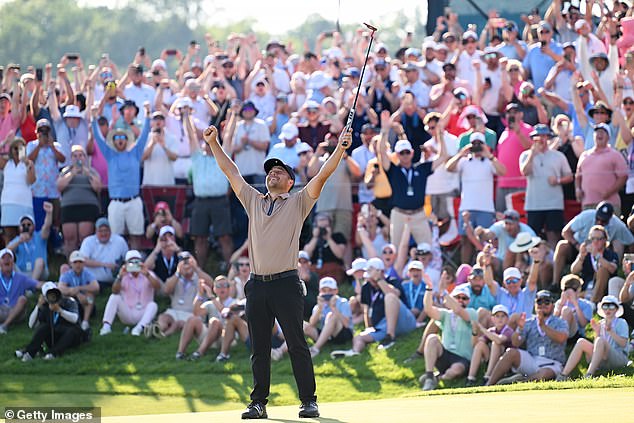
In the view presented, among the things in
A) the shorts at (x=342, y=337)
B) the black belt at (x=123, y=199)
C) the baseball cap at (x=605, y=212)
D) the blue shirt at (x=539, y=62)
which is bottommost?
the shorts at (x=342, y=337)

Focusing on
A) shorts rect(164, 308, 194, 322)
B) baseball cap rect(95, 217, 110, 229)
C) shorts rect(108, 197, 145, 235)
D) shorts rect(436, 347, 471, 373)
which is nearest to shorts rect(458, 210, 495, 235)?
shorts rect(436, 347, 471, 373)

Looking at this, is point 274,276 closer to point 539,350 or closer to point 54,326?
point 539,350

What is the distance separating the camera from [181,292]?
69.2 feet

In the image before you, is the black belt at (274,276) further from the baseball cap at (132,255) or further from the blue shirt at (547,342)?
the baseball cap at (132,255)

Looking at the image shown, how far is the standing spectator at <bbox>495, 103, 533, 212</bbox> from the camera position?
2016 centimetres

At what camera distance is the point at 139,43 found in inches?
3984

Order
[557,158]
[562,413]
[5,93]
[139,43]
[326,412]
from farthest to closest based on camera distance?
[139,43] < [5,93] < [557,158] < [326,412] < [562,413]

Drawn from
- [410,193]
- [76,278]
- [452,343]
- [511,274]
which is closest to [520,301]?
[511,274]

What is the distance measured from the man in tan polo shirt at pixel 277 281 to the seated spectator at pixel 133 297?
372 inches

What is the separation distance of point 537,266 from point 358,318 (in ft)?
10.4

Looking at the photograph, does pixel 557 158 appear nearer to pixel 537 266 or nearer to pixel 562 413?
pixel 537 266

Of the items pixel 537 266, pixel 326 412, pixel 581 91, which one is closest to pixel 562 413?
pixel 326 412

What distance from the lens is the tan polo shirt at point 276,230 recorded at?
11555 mm

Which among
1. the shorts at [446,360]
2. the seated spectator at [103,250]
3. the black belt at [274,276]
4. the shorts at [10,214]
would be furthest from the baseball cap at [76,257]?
the black belt at [274,276]
